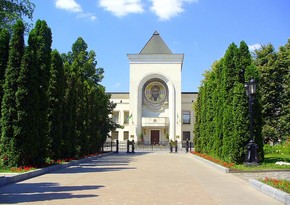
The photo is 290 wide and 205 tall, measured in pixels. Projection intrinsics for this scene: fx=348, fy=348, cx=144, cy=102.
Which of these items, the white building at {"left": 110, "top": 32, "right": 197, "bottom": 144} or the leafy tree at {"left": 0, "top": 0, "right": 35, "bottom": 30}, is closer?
the leafy tree at {"left": 0, "top": 0, "right": 35, "bottom": 30}

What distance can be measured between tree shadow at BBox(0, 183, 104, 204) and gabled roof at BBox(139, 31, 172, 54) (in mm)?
54332

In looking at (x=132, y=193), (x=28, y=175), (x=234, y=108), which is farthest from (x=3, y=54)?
(x=234, y=108)

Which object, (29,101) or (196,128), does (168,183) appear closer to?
(29,101)

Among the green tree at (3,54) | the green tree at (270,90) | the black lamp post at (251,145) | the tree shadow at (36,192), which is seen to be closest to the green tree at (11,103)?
the green tree at (3,54)

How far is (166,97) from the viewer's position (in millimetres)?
60812

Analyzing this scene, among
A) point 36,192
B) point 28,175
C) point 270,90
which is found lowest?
point 36,192

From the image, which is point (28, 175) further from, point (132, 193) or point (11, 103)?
point (132, 193)

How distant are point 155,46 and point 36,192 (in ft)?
188

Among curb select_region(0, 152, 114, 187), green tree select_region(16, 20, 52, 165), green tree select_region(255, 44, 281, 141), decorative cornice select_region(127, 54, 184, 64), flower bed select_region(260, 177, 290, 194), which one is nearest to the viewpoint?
flower bed select_region(260, 177, 290, 194)

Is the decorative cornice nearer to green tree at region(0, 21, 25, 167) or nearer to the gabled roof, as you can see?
the gabled roof

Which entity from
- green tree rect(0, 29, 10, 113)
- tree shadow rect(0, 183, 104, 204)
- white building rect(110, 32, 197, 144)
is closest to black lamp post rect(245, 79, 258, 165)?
tree shadow rect(0, 183, 104, 204)

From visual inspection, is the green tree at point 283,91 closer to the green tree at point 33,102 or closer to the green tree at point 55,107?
the green tree at point 55,107

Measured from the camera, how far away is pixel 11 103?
14336mm

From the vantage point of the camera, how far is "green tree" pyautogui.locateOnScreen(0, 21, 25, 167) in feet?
45.4
